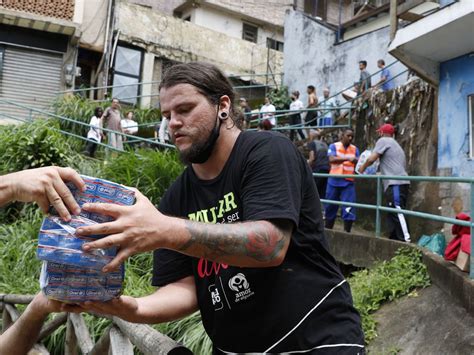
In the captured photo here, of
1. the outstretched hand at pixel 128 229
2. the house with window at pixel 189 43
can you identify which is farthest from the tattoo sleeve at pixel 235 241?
the house with window at pixel 189 43

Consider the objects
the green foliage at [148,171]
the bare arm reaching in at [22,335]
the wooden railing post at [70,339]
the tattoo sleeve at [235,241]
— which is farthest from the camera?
the green foliage at [148,171]

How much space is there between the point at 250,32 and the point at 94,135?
1386 cm

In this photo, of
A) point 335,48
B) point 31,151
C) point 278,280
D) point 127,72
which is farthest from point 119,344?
point 127,72

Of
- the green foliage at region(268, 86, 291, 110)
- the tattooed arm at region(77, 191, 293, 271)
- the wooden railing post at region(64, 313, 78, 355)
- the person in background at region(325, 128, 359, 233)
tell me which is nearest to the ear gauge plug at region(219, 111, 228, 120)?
the tattooed arm at region(77, 191, 293, 271)

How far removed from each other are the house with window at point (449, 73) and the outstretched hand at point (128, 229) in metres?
6.83

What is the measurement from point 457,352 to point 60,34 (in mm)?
14275

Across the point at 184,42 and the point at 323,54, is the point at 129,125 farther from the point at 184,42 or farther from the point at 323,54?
the point at 184,42

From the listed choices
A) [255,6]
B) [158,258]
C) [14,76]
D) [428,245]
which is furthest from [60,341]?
[255,6]

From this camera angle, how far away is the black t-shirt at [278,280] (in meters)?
1.76

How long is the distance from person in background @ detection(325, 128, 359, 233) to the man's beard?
5.67m

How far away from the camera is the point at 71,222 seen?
1.47 meters

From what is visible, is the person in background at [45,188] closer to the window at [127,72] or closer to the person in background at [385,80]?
the person in background at [385,80]

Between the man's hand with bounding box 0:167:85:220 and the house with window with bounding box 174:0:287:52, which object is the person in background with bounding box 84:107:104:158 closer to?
the man's hand with bounding box 0:167:85:220

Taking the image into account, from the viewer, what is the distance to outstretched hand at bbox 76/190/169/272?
1.38 m
